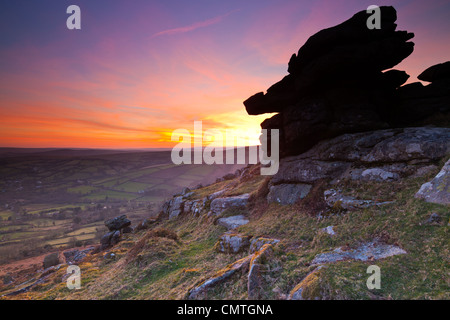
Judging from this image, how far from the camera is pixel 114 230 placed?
3444cm

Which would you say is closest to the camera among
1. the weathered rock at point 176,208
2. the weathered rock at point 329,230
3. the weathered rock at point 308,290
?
the weathered rock at point 308,290

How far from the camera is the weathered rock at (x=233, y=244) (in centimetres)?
1316

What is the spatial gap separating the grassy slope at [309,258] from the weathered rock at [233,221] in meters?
0.68

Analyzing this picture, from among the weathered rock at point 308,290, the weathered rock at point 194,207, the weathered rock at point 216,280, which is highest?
the weathered rock at point 308,290

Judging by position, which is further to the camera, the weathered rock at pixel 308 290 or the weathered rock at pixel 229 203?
the weathered rock at pixel 229 203

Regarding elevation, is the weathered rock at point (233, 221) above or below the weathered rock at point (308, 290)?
below

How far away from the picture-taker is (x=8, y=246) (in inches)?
3179

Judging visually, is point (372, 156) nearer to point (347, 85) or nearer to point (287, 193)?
point (287, 193)

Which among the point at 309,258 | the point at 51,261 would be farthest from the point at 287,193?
the point at 51,261

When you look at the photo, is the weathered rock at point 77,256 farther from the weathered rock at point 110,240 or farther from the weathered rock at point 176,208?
the weathered rock at point 176,208

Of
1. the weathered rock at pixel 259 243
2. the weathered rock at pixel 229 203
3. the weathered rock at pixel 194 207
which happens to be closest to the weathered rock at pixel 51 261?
the weathered rock at pixel 194 207

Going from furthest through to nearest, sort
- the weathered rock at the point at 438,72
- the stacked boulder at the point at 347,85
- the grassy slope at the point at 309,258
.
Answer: the weathered rock at the point at 438,72 → the stacked boulder at the point at 347,85 → the grassy slope at the point at 309,258

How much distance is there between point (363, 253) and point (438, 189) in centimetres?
552
